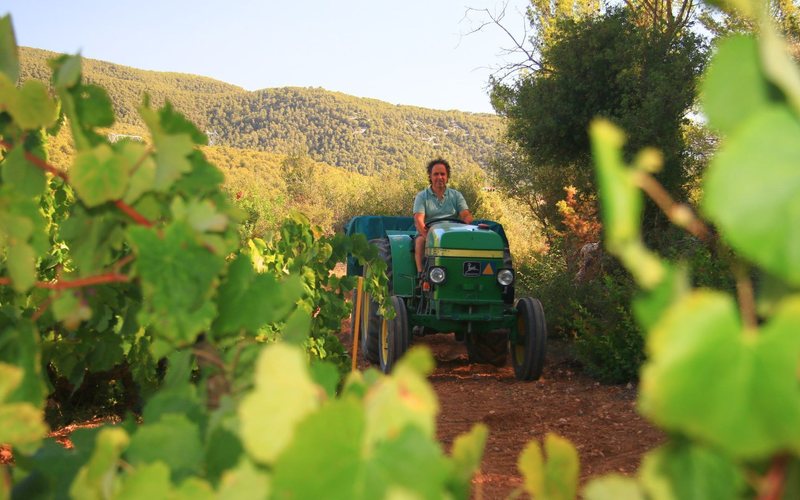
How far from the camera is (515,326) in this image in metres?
6.37

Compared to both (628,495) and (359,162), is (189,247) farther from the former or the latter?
(359,162)

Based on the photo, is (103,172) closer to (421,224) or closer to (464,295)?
(464,295)

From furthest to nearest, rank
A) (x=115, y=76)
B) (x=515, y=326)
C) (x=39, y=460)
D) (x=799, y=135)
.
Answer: (x=115, y=76)
(x=515, y=326)
(x=39, y=460)
(x=799, y=135)

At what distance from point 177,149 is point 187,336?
17cm

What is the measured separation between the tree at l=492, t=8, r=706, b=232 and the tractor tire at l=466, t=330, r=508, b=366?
3480mm

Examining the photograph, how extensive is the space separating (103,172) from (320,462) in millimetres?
395

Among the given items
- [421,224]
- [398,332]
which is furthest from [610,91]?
[398,332]

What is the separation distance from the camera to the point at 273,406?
1.47 ft

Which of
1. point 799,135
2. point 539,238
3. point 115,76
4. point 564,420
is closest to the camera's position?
point 799,135

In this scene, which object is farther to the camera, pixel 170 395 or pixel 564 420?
pixel 564 420

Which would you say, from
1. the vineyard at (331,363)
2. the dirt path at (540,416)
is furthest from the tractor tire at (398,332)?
the vineyard at (331,363)

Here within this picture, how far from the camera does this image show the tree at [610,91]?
9.87 meters

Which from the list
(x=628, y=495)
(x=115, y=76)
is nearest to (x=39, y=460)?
(x=628, y=495)

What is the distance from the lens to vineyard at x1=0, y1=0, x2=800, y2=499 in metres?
0.33
